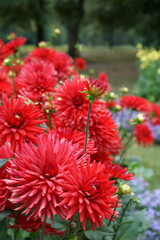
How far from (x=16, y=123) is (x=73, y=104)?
22 cm

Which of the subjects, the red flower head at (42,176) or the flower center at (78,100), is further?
the flower center at (78,100)

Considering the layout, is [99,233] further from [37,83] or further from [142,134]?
[142,134]

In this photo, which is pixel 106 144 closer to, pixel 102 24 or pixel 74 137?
pixel 74 137

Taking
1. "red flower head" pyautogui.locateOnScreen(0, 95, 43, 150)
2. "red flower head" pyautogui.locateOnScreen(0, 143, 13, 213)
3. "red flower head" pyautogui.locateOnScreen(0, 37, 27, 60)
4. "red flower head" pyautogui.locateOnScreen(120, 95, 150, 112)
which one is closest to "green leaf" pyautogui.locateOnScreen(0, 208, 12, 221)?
"red flower head" pyautogui.locateOnScreen(0, 143, 13, 213)

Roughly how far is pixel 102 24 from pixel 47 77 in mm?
17644

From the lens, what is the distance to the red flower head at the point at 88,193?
24.9 inches

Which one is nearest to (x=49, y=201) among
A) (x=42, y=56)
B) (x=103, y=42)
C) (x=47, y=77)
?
(x=47, y=77)

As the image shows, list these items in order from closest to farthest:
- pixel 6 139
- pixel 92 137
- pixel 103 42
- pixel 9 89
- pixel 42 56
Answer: pixel 6 139 < pixel 92 137 < pixel 9 89 < pixel 42 56 < pixel 103 42

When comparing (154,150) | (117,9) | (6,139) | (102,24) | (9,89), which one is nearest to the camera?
(6,139)

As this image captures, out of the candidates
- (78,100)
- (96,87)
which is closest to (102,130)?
(78,100)

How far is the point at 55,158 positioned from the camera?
2.22 feet

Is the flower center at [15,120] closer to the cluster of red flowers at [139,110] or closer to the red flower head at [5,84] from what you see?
the red flower head at [5,84]

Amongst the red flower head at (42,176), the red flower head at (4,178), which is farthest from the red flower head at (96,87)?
the red flower head at (4,178)

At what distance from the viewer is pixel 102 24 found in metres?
17.6
